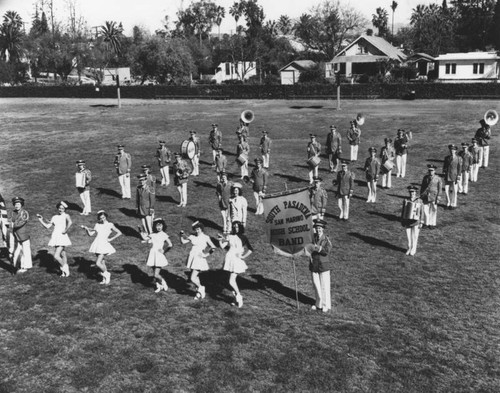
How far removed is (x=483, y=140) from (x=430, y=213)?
9561 millimetres

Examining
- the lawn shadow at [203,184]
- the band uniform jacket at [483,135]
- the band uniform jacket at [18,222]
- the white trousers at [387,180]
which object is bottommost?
the lawn shadow at [203,184]

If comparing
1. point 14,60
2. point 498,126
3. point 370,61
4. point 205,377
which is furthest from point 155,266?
point 14,60

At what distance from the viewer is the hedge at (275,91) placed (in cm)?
5359

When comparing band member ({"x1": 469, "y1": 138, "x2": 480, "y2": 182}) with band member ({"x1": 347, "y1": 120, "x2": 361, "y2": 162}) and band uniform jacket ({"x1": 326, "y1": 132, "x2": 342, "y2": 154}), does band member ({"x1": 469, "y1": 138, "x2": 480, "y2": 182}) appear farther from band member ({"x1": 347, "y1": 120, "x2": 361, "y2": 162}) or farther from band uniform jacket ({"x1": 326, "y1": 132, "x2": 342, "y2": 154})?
band uniform jacket ({"x1": 326, "y1": 132, "x2": 342, "y2": 154})

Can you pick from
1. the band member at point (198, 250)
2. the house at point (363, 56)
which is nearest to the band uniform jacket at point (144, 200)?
the band member at point (198, 250)

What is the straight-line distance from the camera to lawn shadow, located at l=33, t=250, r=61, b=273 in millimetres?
13595

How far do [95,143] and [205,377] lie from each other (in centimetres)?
2807

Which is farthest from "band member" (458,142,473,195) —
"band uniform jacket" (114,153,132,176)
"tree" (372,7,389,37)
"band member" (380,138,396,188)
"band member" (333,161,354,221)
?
"tree" (372,7,389,37)

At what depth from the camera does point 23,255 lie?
13297 mm

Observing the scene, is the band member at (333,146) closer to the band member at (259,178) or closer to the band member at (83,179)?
the band member at (259,178)

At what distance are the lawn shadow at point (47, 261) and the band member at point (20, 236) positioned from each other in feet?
1.38

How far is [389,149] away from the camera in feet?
67.4

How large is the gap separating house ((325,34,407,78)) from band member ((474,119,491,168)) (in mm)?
58973

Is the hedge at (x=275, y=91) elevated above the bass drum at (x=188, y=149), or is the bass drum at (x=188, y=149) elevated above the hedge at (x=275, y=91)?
the hedge at (x=275, y=91)
